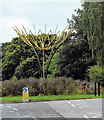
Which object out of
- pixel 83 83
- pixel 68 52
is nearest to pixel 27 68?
pixel 68 52

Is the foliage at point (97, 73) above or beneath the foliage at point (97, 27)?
beneath

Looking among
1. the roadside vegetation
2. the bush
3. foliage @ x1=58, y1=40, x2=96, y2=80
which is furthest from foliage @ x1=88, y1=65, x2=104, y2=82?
foliage @ x1=58, y1=40, x2=96, y2=80

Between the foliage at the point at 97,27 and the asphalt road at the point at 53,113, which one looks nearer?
the asphalt road at the point at 53,113

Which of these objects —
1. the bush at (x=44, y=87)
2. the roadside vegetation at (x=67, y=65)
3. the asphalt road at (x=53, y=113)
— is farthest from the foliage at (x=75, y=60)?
the asphalt road at (x=53, y=113)

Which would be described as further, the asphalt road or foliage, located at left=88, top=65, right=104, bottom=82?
foliage, located at left=88, top=65, right=104, bottom=82

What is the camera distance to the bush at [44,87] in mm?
23047

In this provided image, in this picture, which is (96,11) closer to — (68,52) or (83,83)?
(83,83)

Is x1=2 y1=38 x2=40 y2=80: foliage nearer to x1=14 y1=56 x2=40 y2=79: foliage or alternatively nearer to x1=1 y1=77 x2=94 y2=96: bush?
x1=14 y1=56 x2=40 y2=79: foliage

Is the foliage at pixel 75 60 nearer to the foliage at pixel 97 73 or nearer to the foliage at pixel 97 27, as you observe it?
the foliage at pixel 97 73

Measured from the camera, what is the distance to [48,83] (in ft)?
77.9

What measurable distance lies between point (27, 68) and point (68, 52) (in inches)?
357

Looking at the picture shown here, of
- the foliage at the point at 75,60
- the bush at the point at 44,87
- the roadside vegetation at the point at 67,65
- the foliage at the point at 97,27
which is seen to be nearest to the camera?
the bush at the point at 44,87

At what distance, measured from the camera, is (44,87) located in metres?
23.4

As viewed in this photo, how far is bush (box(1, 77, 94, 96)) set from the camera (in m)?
23.0
